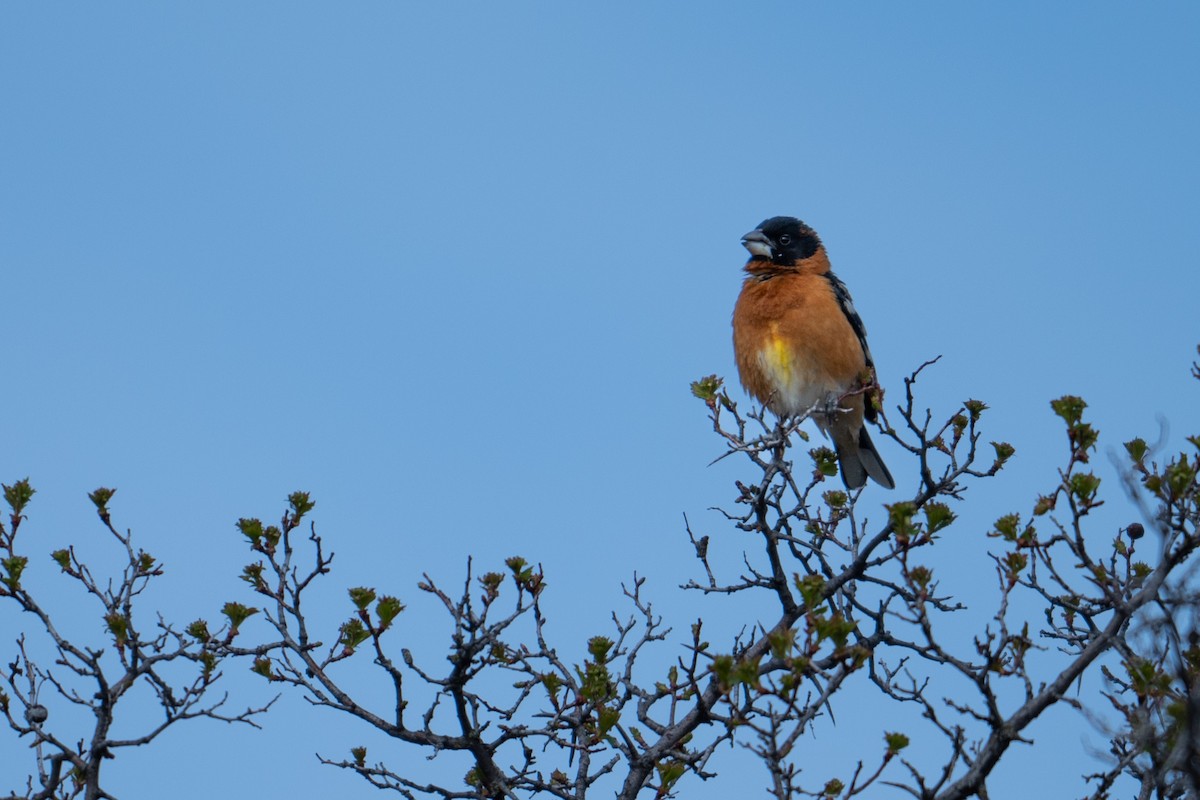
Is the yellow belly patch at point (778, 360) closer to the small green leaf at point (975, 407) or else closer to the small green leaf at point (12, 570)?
the small green leaf at point (975, 407)

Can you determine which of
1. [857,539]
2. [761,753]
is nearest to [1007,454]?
[857,539]

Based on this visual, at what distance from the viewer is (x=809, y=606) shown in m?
4.26

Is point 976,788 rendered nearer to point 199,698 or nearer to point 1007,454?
point 1007,454

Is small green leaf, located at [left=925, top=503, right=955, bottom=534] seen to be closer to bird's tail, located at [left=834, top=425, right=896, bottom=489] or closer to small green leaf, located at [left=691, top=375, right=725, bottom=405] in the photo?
small green leaf, located at [left=691, top=375, right=725, bottom=405]

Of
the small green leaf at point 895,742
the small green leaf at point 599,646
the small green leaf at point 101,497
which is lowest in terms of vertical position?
the small green leaf at point 895,742

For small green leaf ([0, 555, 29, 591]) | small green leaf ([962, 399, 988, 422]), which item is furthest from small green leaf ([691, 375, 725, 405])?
small green leaf ([0, 555, 29, 591])

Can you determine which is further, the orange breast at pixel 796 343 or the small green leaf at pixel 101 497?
the orange breast at pixel 796 343

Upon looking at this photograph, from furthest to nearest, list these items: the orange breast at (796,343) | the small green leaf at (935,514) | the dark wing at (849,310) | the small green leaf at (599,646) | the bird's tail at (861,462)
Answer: the bird's tail at (861,462) → the dark wing at (849,310) → the orange breast at (796,343) → the small green leaf at (599,646) → the small green leaf at (935,514)

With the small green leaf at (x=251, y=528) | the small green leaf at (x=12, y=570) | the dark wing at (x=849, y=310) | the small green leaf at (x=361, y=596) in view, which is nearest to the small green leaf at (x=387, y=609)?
the small green leaf at (x=361, y=596)

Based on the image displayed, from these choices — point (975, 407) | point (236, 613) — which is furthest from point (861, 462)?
point (236, 613)

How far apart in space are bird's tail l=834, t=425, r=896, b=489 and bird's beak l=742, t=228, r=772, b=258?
142 centimetres

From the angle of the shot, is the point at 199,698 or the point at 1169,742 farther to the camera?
the point at 199,698

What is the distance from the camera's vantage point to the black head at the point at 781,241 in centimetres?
913

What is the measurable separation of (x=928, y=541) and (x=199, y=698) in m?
3.00
